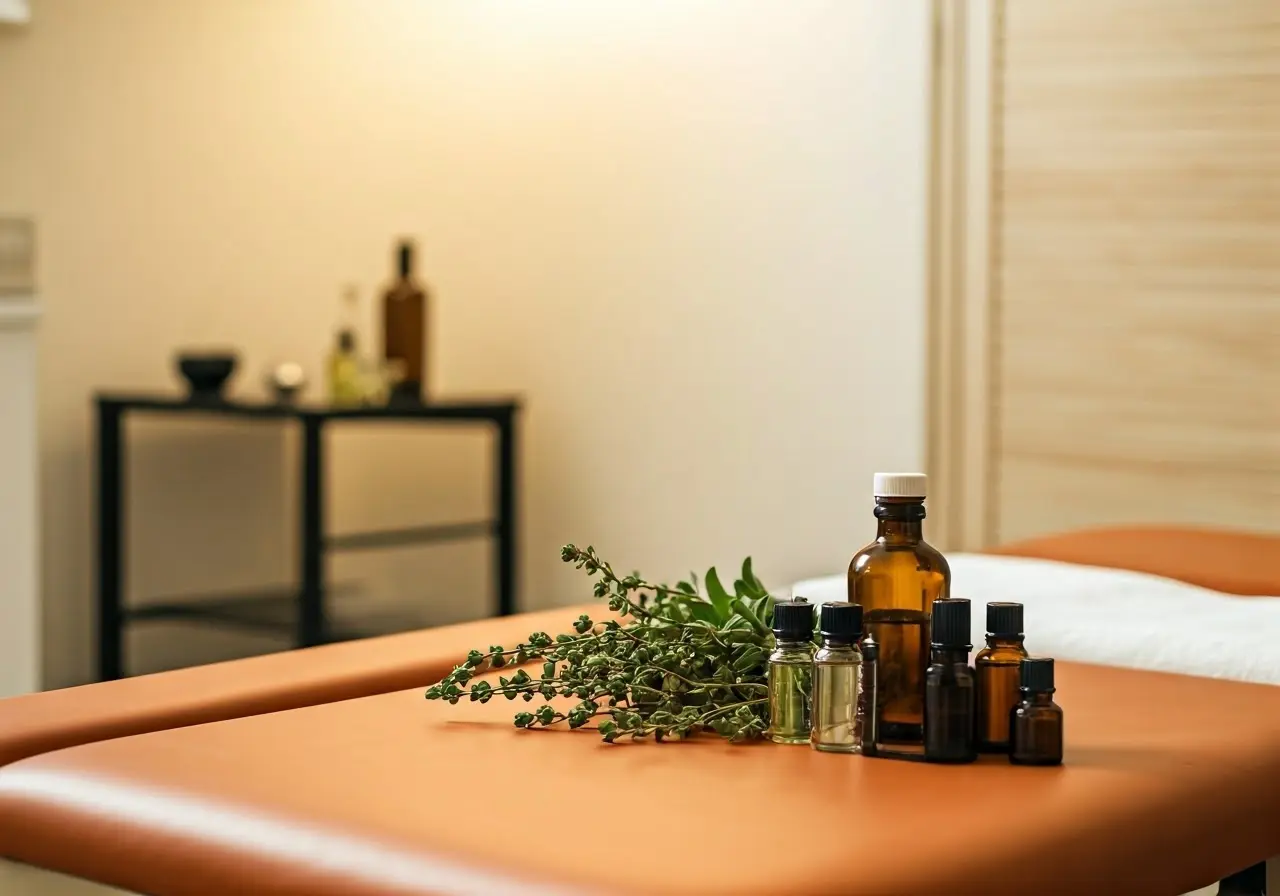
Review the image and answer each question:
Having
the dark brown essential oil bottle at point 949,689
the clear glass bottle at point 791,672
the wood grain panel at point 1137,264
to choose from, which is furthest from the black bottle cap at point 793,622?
the wood grain panel at point 1137,264

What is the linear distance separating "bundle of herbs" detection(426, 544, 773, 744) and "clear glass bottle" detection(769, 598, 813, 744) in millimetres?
25

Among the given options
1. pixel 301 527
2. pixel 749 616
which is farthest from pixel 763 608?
pixel 301 527

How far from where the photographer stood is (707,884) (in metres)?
0.95

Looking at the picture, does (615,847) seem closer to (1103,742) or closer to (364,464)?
(1103,742)

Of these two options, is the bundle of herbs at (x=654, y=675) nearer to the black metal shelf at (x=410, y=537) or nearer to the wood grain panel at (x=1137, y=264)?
the wood grain panel at (x=1137, y=264)

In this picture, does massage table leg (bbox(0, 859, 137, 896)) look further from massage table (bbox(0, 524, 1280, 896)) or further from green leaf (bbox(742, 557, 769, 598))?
green leaf (bbox(742, 557, 769, 598))

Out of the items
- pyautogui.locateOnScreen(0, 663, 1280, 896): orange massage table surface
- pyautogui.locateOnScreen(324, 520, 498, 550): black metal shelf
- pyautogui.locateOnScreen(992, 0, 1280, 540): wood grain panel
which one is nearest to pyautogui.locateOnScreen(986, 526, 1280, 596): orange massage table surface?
pyautogui.locateOnScreen(992, 0, 1280, 540): wood grain panel

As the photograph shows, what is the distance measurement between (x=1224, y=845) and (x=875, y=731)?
0.93 ft

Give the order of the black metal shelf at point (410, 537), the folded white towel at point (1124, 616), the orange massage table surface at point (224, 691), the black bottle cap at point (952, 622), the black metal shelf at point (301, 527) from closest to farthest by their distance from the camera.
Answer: the black bottle cap at point (952, 622) < the orange massage table surface at point (224, 691) < the folded white towel at point (1124, 616) < the black metal shelf at point (301, 527) < the black metal shelf at point (410, 537)

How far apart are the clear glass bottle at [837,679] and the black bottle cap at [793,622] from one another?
0.10ft

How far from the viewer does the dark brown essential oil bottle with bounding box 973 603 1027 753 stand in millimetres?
1244

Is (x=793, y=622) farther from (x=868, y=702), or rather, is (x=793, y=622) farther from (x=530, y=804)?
(x=530, y=804)

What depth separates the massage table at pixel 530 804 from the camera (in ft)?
3.35

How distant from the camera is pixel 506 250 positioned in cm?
416
